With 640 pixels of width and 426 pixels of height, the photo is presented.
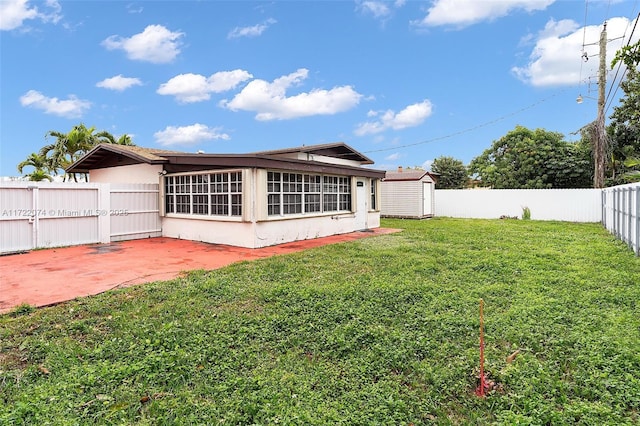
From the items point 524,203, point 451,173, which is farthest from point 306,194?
point 451,173

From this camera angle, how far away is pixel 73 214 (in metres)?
11.0

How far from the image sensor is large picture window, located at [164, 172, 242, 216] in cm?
1065

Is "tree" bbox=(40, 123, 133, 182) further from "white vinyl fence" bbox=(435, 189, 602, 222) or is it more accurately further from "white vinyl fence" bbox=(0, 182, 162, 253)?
"white vinyl fence" bbox=(435, 189, 602, 222)

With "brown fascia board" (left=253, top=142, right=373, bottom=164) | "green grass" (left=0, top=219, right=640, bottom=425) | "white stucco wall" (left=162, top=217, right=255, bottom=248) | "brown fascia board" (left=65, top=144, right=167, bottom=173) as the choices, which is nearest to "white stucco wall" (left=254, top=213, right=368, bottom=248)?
"white stucco wall" (left=162, top=217, right=255, bottom=248)

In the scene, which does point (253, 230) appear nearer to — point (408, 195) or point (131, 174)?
point (131, 174)

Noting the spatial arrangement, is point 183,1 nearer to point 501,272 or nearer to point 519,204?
point 501,272

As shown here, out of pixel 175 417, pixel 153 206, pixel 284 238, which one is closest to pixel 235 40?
pixel 153 206

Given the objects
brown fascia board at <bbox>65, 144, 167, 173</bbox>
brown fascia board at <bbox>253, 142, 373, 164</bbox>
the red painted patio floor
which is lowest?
the red painted patio floor

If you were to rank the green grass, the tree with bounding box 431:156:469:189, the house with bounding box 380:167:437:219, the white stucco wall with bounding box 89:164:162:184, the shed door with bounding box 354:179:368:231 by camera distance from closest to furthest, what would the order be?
the green grass, the white stucco wall with bounding box 89:164:162:184, the shed door with bounding box 354:179:368:231, the house with bounding box 380:167:437:219, the tree with bounding box 431:156:469:189

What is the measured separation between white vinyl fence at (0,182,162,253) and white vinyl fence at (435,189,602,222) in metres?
17.4

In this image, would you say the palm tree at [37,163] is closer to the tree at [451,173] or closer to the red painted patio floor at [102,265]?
the red painted patio floor at [102,265]

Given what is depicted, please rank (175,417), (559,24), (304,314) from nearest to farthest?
1. (175,417)
2. (304,314)
3. (559,24)

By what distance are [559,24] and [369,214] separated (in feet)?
35.1

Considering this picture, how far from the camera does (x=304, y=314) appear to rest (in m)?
4.76
